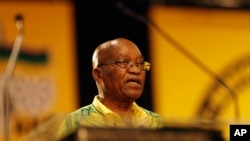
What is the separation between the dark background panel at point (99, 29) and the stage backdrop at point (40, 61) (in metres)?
0.05

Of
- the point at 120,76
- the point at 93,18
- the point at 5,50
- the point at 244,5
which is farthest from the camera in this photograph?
the point at 244,5

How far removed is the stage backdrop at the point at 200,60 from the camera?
578 cm

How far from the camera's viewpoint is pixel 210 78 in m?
5.87

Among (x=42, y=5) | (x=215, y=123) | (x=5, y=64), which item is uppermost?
(x=42, y=5)

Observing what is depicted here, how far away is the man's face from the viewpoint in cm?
253

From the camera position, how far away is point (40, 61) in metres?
5.36

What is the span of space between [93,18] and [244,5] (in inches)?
39.0

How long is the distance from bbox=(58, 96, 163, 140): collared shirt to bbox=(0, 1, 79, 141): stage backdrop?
8.68ft

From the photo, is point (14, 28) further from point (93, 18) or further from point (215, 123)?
point (215, 123)

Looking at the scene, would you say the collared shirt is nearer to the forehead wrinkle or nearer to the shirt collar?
the shirt collar

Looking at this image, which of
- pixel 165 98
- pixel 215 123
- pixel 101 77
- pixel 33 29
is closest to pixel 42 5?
pixel 33 29

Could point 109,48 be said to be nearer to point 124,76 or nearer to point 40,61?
point 124,76

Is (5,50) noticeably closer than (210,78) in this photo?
Yes

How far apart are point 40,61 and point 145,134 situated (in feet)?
11.0
